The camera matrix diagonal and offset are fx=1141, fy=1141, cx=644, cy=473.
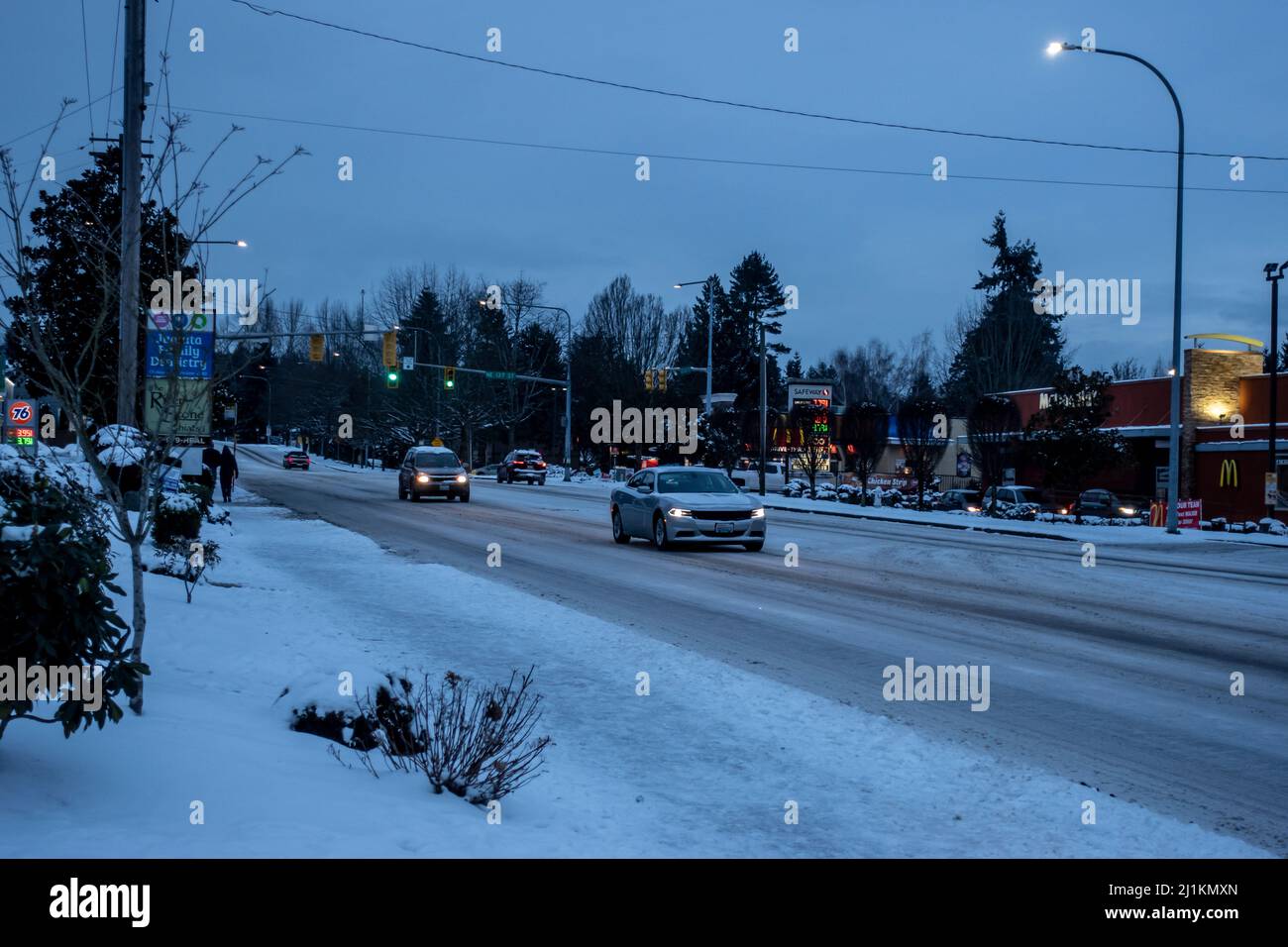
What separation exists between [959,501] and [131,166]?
33.9 meters

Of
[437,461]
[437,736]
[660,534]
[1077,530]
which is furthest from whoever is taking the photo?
[437,461]

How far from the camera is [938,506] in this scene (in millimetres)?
42656

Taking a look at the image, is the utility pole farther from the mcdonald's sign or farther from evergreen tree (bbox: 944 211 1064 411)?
evergreen tree (bbox: 944 211 1064 411)

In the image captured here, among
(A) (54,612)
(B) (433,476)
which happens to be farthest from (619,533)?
(A) (54,612)

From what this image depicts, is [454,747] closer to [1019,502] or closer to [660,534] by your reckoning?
[660,534]

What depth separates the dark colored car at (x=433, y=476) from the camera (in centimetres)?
3856

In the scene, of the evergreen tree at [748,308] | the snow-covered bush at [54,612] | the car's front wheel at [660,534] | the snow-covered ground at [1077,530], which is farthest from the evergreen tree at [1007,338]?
the snow-covered bush at [54,612]

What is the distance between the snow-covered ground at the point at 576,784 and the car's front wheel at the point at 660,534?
1143 centimetres

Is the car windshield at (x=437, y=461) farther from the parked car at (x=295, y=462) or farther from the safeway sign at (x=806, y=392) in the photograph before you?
the parked car at (x=295, y=462)

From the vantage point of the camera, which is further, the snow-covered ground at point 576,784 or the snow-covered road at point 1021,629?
the snow-covered road at point 1021,629

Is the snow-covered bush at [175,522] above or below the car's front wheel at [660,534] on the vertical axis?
above

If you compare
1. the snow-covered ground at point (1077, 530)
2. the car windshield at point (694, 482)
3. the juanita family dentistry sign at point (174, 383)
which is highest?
the juanita family dentistry sign at point (174, 383)

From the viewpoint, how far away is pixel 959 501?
41938 millimetres

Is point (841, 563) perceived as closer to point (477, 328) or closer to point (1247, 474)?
point (1247, 474)
